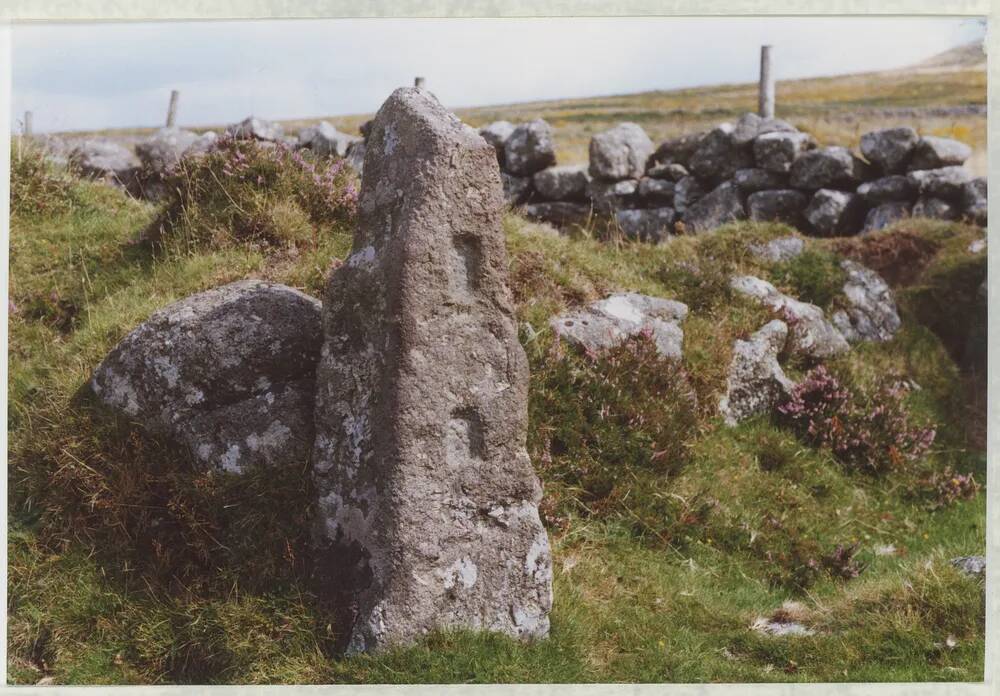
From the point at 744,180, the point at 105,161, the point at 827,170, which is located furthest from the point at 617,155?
the point at 105,161

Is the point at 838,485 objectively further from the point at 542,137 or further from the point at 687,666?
the point at 542,137

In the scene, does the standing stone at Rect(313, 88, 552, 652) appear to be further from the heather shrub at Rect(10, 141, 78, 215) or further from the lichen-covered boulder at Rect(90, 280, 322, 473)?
the heather shrub at Rect(10, 141, 78, 215)

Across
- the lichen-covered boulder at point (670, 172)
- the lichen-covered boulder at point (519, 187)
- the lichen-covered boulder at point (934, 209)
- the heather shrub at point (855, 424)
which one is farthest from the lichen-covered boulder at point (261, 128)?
the lichen-covered boulder at point (934, 209)

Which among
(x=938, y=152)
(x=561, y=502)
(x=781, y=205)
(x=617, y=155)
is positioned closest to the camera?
(x=561, y=502)

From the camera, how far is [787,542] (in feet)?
23.2

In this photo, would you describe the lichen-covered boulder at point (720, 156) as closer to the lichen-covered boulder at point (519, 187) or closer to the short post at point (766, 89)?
the short post at point (766, 89)

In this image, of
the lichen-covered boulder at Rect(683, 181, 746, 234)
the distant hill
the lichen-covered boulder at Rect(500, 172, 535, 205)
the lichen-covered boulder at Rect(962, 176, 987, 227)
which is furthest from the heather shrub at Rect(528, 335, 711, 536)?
the lichen-covered boulder at Rect(500, 172, 535, 205)

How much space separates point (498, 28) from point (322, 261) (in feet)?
9.93

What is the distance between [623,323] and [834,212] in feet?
24.7

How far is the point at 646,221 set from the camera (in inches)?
603

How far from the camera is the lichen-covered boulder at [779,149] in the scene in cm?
1450

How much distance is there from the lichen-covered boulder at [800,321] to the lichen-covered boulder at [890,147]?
539cm

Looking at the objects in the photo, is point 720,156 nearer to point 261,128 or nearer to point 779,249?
point 779,249

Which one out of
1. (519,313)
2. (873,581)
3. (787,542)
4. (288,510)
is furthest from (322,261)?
(873,581)
